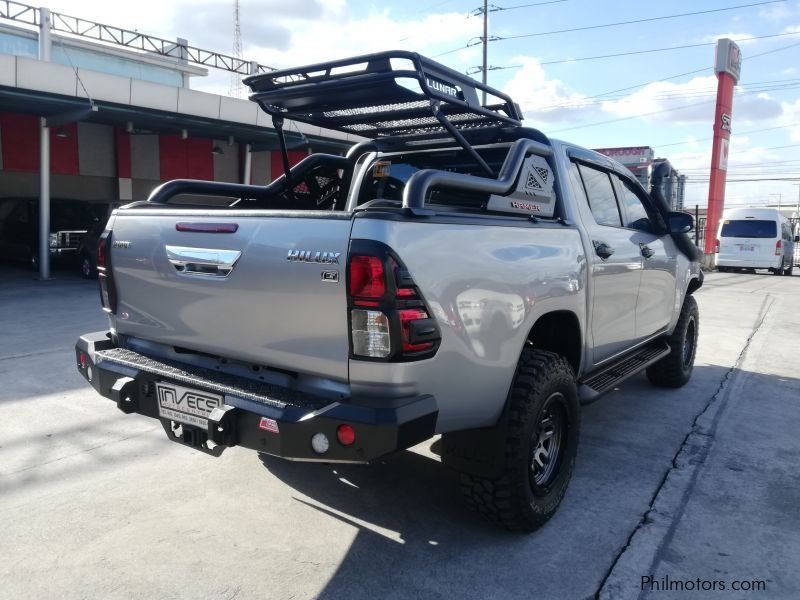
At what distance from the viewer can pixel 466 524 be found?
10.3 ft

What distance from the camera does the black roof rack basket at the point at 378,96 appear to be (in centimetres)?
295

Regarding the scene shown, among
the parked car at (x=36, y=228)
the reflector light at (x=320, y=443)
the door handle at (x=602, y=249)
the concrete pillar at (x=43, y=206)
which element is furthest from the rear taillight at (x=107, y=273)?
the parked car at (x=36, y=228)

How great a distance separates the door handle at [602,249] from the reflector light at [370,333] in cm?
190

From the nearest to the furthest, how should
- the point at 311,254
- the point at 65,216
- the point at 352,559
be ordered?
the point at 311,254 < the point at 352,559 < the point at 65,216

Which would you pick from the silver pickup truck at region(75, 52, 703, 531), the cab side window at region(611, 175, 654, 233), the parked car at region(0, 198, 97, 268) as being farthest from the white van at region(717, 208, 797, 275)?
the silver pickup truck at region(75, 52, 703, 531)

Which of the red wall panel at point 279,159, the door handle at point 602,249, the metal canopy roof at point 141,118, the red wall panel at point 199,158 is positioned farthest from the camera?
the red wall panel at point 279,159

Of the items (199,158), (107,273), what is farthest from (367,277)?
(199,158)

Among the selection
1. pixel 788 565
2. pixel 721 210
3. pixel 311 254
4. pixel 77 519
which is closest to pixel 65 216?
pixel 77 519

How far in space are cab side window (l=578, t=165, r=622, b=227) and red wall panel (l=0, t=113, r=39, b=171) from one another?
15578mm

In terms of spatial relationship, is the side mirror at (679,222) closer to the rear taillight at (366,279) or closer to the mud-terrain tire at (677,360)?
the mud-terrain tire at (677,360)

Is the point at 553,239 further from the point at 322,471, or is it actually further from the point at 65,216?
the point at 65,216

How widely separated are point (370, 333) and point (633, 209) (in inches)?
122

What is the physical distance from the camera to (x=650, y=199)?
5074 millimetres

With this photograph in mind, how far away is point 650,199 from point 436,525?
3.26m
